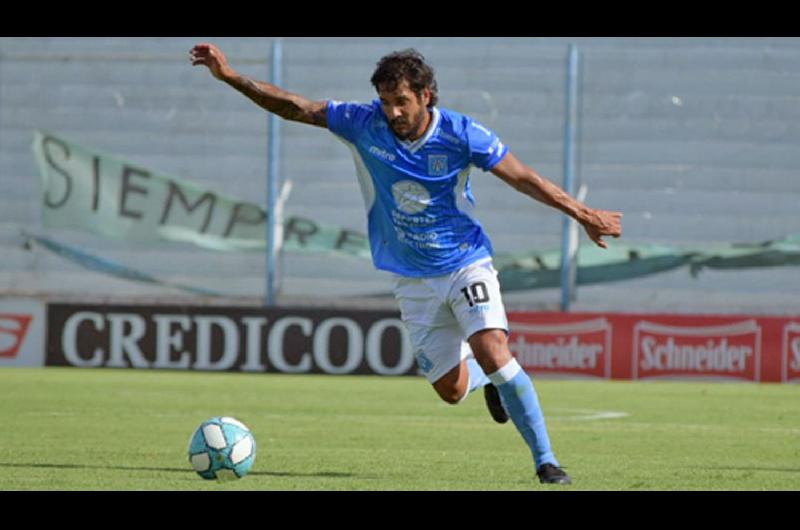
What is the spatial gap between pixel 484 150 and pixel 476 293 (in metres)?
0.80

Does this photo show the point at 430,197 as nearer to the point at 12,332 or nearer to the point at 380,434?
the point at 380,434

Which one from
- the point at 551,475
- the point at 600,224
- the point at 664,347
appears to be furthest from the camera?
the point at 664,347

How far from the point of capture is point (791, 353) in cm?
1997

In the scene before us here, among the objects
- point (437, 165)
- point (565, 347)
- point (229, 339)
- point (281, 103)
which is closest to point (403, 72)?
point (437, 165)

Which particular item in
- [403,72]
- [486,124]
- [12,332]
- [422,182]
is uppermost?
[486,124]

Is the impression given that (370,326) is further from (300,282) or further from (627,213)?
(627,213)

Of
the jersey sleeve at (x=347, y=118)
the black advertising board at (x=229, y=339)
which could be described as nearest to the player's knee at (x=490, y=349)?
the jersey sleeve at (x=347, y=118)

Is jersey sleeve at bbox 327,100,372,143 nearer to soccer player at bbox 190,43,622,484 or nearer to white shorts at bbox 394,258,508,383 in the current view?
soccer player at bbox 190,43,622,484

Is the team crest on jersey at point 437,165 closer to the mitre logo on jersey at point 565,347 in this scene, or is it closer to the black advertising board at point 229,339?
the mitre logo on jersey at point 565,347

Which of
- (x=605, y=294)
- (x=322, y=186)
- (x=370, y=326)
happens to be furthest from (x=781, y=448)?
(x=322, y=186)

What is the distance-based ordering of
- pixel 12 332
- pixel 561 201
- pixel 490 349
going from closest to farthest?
1. pixel 561 201
2. pixel 490 349
3. pixel 12 332

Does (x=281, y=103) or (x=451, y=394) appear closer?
(x=281, y=103)

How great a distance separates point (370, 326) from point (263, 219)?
345cm

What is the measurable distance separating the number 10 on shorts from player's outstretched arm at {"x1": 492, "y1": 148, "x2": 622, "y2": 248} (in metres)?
0.61
